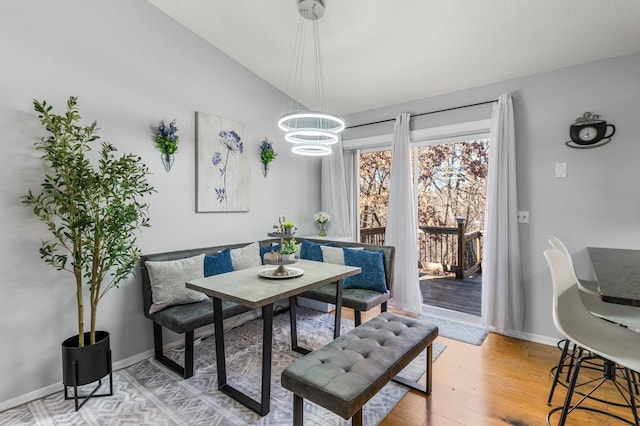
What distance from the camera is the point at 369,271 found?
317cm

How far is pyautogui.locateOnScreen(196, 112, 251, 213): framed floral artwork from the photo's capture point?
314 centimetres

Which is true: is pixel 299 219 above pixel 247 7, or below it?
below

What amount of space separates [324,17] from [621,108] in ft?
8.46

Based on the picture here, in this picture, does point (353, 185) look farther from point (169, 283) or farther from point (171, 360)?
point (171, 360)

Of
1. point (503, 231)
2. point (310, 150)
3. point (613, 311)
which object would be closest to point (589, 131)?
point (503, 231)

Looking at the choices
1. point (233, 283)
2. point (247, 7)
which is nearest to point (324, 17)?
point (247, 7)

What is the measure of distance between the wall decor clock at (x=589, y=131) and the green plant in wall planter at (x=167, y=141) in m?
3.56

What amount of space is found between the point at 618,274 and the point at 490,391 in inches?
46.6

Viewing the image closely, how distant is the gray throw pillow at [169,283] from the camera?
2.57 metres

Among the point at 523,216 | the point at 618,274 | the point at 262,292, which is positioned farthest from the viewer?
the point at 523,216

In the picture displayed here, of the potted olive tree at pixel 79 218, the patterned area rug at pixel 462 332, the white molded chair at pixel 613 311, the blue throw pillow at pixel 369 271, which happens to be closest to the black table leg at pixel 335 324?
the blue throw pillow at pixel 369 271

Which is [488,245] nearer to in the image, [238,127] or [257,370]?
[257,370]

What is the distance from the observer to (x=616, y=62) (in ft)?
8.55

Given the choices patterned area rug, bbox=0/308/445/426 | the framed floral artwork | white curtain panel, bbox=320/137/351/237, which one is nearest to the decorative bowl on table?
patterned area rug, bbox=0/308/445/426
